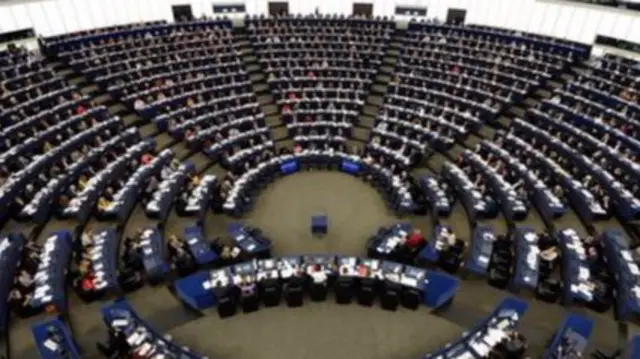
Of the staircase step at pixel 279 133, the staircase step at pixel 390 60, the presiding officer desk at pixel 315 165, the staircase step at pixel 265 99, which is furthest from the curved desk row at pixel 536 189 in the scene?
the staircase step at pixel 265 99

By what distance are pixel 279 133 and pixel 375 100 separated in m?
7.06

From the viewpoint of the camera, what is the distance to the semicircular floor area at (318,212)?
25234 millimetres

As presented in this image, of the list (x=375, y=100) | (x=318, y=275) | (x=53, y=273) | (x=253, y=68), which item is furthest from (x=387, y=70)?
(x=53, y=273)

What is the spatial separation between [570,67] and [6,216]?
33.5 meters

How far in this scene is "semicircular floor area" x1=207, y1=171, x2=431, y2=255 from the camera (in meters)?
25.2

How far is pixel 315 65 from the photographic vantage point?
37906 mm

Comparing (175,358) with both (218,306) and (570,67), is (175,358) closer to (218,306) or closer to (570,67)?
(218,306)

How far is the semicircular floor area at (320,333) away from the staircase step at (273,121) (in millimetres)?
15962

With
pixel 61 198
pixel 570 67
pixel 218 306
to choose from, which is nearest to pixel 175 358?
pixel 218 306

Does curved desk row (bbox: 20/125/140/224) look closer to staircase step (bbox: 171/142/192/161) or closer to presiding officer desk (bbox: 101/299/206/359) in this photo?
staircase step (bbox: 171/142/192/161)

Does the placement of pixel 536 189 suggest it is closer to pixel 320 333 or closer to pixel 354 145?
pixel 354 145

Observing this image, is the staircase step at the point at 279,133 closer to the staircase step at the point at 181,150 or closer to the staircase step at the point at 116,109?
the staircase step at the point at 181,150

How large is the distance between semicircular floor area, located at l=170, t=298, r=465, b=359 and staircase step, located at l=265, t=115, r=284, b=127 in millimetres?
15962

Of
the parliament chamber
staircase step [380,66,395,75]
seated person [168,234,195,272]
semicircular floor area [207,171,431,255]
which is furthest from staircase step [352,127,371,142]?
seated person [168,234,195,272]
